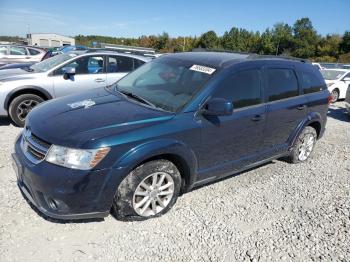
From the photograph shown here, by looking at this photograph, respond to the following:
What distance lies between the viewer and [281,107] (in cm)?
459

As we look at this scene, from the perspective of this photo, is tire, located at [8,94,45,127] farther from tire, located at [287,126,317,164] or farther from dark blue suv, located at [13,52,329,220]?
tire, located at [287,126,317,164]

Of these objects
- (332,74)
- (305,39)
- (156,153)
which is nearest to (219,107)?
(156,153)

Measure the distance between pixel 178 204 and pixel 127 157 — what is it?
1144 mm

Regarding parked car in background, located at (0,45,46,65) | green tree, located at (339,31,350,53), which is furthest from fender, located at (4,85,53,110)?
green tree, located at (339,31,350,53)

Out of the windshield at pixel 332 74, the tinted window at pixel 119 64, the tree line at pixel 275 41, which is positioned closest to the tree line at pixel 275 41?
the tree line at pixel 275 41

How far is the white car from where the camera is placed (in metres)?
12.0

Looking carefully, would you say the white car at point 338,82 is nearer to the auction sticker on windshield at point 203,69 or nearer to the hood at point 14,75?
Answer: the auction sticker on windshield at point 203,69

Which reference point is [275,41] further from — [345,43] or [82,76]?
[82,76]

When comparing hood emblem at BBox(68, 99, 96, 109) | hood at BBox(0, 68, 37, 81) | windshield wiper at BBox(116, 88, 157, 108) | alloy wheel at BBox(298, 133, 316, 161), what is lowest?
alloy wheel at BBox(298, 133, 316, 161)

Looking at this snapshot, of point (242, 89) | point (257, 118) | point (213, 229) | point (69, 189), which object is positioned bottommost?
point (213, 229)

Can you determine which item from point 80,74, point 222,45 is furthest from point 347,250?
point 222,45

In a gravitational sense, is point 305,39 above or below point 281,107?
above

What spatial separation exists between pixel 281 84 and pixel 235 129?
122 cm

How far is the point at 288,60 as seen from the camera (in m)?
5.01
